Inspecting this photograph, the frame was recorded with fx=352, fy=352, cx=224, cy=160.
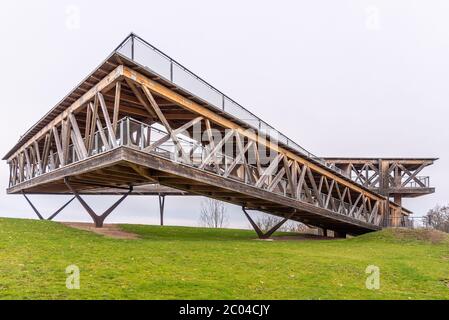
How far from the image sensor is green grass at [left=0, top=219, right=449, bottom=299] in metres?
7.58

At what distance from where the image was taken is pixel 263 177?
2086 cm

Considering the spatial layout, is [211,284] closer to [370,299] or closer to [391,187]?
[370,299]

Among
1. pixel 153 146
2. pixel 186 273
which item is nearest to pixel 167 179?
pixel 153 146

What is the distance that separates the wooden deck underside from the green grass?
3.25 meters

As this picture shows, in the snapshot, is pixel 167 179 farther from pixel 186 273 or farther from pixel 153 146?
pixel 186 273

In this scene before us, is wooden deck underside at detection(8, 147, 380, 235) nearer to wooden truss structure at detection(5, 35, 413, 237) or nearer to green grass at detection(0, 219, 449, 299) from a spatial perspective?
wooden truss structure at detection(5, 35, 413, 237)

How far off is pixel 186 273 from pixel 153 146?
22.7ft

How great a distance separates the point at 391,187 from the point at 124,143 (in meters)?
37.7

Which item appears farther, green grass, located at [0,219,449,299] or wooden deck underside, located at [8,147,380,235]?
wooden deck underside, located at [8,147,380,235]

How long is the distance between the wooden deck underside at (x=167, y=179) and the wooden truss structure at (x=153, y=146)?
0.04 meters

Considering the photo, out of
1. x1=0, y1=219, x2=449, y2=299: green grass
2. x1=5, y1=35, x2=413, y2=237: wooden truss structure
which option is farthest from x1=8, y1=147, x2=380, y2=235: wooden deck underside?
x1=0, y1=219, x2=449, y2=299: green grass

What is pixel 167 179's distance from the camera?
17.3 meters

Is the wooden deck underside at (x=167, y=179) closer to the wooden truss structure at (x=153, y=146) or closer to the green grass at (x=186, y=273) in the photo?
the wooden truss structure at (x=153, y=146)
